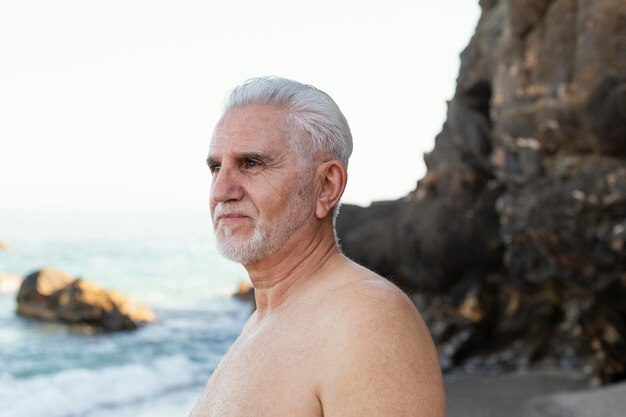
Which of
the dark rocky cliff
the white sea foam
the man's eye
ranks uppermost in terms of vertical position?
the man's eye

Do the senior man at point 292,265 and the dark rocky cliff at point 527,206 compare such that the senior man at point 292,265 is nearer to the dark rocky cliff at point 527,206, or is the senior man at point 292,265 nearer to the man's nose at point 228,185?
the man's nose at point 228,185

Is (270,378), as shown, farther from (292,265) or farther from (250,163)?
(250,163)

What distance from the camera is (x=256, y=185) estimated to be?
2119 mm

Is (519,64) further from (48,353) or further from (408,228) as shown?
(48,353)

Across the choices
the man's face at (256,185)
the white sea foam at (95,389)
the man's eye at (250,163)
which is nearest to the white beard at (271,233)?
the man's face at (256,185)

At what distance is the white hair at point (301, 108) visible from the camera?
2121 mm

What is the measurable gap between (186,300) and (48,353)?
55.3ft

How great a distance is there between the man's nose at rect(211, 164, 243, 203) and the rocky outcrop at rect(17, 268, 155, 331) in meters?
21.5

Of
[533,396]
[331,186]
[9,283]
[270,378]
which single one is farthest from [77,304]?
[270,378]

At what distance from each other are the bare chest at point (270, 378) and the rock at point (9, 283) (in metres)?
35.7

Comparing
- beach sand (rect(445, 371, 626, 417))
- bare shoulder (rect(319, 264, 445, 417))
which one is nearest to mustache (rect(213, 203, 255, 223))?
bare shoulder (rect(319, 264, 445, 417))

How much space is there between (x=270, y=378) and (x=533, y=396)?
33.8ft

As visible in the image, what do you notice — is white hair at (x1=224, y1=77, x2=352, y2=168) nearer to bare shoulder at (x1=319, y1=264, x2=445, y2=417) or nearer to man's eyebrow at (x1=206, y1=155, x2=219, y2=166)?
man's eyebrow at (x1=206, y1=155, x2=219, y2=166)

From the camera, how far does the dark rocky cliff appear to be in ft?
32.9
